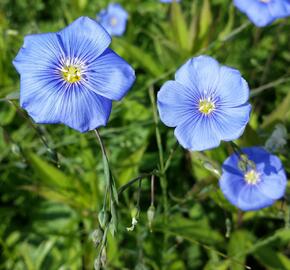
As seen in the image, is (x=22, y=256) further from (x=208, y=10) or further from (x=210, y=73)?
(x=208, y=10)

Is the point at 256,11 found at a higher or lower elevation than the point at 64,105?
lower

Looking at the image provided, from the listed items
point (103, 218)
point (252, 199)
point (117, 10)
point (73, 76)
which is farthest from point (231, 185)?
point (117, 10)

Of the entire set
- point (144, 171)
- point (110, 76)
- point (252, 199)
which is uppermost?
point (110, 76)

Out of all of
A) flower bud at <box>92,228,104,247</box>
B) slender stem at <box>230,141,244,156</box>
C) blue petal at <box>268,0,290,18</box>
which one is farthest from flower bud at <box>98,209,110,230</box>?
blue petal at <box>268,0,290,18</box>

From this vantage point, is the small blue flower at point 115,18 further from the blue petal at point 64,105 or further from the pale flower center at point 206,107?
the blue petal at point 64,105

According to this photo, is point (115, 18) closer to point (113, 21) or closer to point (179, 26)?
point (113, 21)

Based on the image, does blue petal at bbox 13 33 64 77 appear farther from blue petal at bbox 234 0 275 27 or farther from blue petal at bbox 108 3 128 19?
blue petal at bbox 108 3 128 19

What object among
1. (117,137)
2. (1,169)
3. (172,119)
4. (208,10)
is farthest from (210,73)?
(1,169)

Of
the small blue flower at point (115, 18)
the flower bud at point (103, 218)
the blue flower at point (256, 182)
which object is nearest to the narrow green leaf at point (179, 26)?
the small blue flower at point (115, 18)
